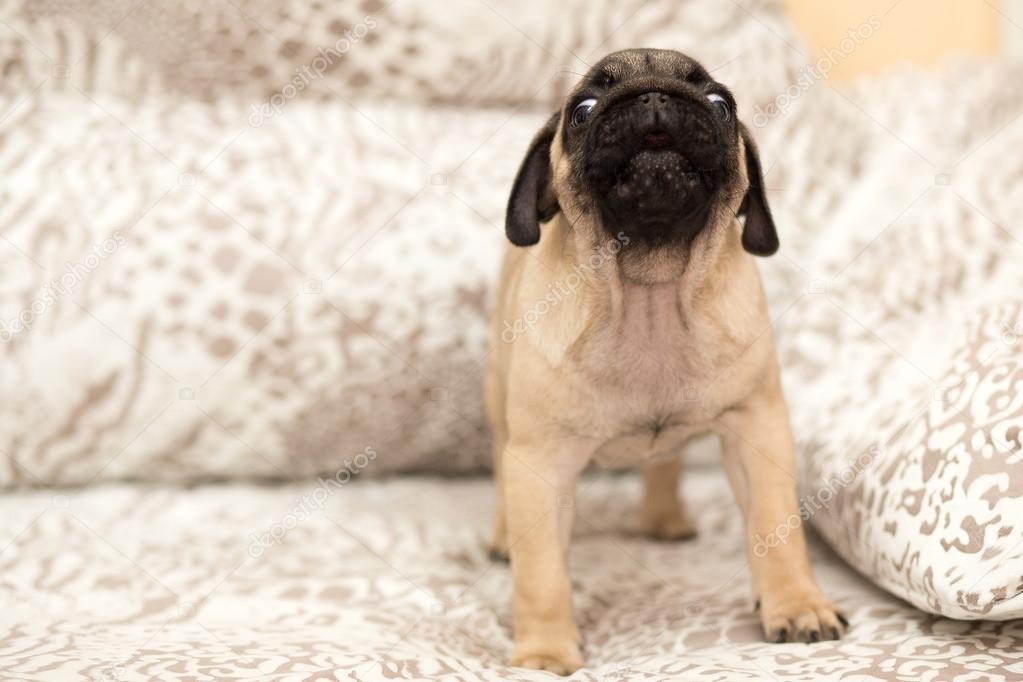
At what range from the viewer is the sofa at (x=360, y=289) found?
1.92 meters

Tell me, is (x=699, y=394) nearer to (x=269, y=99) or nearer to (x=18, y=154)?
(x=269, y=99)

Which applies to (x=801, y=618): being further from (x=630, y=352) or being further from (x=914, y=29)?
(x=914, y=29)

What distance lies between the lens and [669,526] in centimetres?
220

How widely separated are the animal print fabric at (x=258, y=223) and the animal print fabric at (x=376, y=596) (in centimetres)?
18

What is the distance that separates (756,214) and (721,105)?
0.74 feet

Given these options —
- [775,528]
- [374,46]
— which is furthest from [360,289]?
[775,528]

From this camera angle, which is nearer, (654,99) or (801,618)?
(654,99)

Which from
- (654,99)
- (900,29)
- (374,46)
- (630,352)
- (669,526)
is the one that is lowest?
(669,526)

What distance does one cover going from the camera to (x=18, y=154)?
2359 millimetres

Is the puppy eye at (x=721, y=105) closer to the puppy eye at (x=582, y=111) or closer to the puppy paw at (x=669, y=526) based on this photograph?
the puppy eye at (x=582, y=111)

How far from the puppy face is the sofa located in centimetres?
54

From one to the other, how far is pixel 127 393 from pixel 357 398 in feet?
1.75

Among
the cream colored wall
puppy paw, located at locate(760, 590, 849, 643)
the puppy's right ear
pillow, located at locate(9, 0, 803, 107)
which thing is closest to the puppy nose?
the puppy's right ear

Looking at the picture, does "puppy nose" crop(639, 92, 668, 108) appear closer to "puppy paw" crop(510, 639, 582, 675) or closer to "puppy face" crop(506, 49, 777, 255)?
"puppy face" crop(506, 49, 777, 255)
